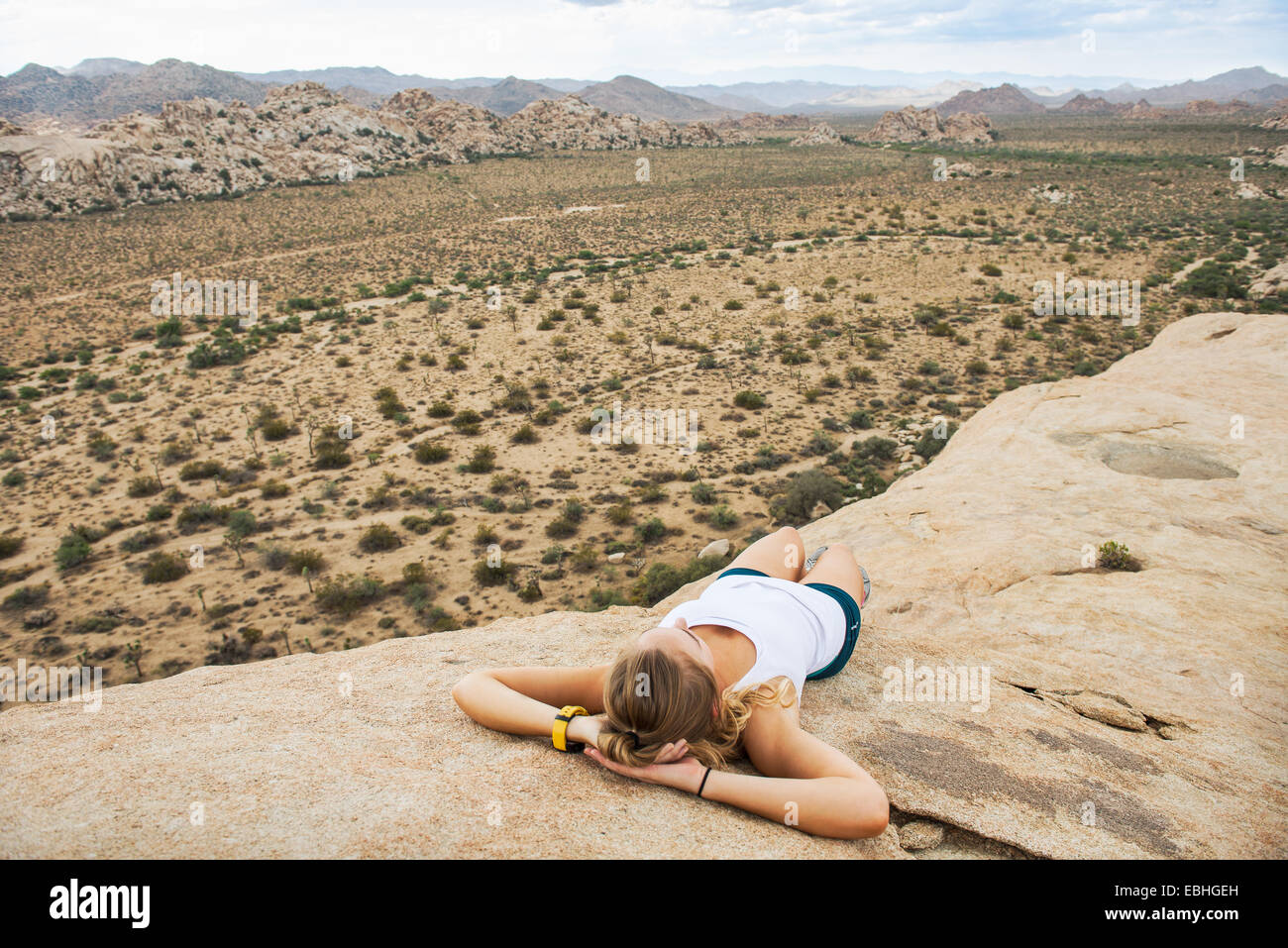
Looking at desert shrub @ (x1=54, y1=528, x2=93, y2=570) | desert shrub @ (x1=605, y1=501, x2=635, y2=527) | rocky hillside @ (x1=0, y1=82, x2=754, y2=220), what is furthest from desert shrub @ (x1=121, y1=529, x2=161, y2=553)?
rocky hillside @ (x1=0, y1=82, x2=754, y2=220)

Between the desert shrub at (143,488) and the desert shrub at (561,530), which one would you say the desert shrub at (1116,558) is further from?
the desert shrub at (143,488)

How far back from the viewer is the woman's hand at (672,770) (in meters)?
2.56

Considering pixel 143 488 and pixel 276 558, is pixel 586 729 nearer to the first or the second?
pixel 276 558

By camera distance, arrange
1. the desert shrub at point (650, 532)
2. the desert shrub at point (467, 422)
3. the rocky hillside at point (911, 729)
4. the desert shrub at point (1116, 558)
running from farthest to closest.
Result: the desert shrub at point (467, 422), the desert shrub at point (650, 532), the desert shrub at point (1116, 558), the rocky hillside at point (911, 729)

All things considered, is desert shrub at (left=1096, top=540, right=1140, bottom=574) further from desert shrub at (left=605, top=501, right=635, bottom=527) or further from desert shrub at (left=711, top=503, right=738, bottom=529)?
desert shrub at (left=605, top=501, right=635, bottom=527)

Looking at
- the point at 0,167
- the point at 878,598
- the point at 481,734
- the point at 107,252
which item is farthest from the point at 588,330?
the point at 0,167

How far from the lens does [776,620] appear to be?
10.5 feet

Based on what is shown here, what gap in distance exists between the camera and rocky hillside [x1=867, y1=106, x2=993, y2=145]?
99.7 meters

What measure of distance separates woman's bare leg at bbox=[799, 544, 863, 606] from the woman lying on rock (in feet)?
1.12

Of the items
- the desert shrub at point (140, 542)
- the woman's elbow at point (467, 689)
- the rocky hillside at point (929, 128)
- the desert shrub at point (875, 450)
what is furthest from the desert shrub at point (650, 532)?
the rocky hillside at point (929, 128)

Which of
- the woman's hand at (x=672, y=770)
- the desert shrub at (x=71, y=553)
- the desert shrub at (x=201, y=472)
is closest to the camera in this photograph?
the woman's hand at (x=672, y=770)

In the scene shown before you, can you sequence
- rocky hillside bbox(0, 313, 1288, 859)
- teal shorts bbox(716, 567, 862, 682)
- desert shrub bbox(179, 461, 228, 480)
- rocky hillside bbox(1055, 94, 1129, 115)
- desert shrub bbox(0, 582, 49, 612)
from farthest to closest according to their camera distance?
rocky hillside bbox(1055, 94, 1129, 115) < desert shrub bbox(179, 461, 228, 480) < desert shrub bbox(0, 582, 49, 612) < teal shorts bbox(716, 567, 862, 682) < rocky hillside bbox(0, 313, 1288, 859)

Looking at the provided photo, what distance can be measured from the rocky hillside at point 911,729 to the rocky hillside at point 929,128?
372 ft
